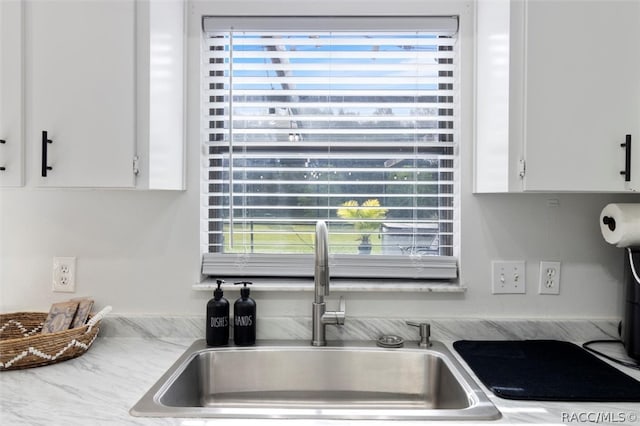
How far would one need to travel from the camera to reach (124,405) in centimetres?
102

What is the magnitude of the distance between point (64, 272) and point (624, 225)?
1962 millimetres

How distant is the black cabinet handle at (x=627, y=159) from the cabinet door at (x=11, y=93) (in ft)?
5.84

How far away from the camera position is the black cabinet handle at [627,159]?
1.17 meters

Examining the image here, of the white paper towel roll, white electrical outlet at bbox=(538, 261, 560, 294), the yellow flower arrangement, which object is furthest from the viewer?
the yellow flower arrangement

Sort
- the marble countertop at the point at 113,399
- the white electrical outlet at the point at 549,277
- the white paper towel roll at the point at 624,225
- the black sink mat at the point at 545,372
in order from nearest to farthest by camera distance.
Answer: the marble countertop at the point at 113,399 < the black sink mat at the point at 545,372 < the white paper towel roll at the point at 624,225 < the white electrical outlet at the point at 549,277

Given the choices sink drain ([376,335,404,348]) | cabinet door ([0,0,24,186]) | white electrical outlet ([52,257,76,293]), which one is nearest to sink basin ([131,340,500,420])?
sink drain ([376,335,404,348])

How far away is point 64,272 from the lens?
1.55 meters

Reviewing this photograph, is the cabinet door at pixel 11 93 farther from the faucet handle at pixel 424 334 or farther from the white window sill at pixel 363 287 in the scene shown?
the faucet handle at pixel 424 334

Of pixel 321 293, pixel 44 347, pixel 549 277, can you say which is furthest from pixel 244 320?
pixel 549 277

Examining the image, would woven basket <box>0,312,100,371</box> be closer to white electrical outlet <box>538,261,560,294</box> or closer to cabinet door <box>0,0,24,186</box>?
cabinet door <box>0,0,24,186</box>

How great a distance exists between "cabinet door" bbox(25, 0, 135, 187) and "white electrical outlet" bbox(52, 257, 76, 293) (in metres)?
0.44

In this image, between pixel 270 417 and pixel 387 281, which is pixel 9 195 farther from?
pixel 387 281

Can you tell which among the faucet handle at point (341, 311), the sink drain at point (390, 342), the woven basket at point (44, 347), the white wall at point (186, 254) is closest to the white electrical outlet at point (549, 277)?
the white wall at point (186, 254)

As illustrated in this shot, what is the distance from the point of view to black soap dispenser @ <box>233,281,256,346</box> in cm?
142
